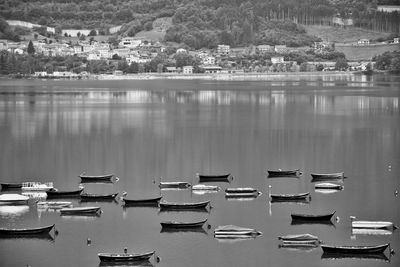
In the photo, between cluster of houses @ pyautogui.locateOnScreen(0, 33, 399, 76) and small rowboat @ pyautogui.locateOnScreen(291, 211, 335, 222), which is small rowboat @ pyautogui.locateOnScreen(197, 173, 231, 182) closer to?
small rowboat @ pyautogui.locateOnScreen(291, 211, 335, 222)

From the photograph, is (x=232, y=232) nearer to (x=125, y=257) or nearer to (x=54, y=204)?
(x=125, y=257)

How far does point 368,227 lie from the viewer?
A: 17.4 meters

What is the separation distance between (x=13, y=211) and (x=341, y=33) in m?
97.6

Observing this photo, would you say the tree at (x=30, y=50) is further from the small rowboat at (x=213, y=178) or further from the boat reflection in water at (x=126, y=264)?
the boat reflection in water at (x=126, y=264)

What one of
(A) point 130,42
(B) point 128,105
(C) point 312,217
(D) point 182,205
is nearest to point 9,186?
(D) point 182,205

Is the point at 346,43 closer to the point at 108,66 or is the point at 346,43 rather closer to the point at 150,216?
the point at 108,66

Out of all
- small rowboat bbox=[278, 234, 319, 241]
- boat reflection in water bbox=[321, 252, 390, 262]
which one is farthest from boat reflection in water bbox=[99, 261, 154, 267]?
boat reflection in water bbox=[321, 252, 390, 262]

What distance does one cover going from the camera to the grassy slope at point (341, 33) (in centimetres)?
11200

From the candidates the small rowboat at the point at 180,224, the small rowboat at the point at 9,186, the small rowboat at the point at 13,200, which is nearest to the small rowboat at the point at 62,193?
the small rowboat at the point at 13,200

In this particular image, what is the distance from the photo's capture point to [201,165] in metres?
24.5

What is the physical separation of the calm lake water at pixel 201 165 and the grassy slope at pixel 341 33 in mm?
67401

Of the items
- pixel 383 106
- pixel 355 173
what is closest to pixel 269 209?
pixel 355 173

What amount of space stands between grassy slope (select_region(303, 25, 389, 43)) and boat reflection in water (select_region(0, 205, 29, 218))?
308 ft

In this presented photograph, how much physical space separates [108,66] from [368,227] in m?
75.0
